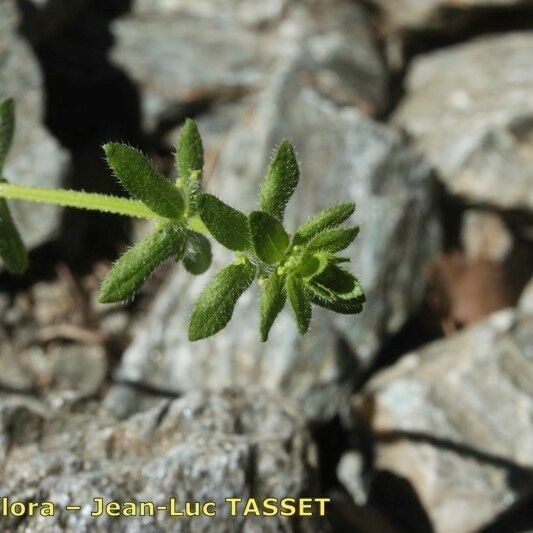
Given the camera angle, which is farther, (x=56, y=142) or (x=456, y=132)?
(x=456, y=132)

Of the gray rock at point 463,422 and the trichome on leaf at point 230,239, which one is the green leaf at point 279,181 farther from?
the gray rock at point 463,422

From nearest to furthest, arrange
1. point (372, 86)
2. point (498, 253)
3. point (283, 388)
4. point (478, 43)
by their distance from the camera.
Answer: point (283, 388) → point (498, 253) → point (372, 86) → point (478, 43)

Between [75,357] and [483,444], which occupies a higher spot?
[483,444]

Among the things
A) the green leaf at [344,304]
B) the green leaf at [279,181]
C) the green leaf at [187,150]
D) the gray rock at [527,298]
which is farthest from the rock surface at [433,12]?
the green leaf at [344,304]

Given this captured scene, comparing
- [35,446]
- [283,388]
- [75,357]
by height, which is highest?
[35,446]

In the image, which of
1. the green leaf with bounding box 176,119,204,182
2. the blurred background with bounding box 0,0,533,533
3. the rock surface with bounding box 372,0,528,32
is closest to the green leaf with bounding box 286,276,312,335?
the green leaf with bounding box 176,119,204,182

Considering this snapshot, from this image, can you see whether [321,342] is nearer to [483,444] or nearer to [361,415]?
[361,415]

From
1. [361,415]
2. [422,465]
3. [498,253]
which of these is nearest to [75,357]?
[361,415]

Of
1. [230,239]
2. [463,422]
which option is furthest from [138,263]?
[463,422]
